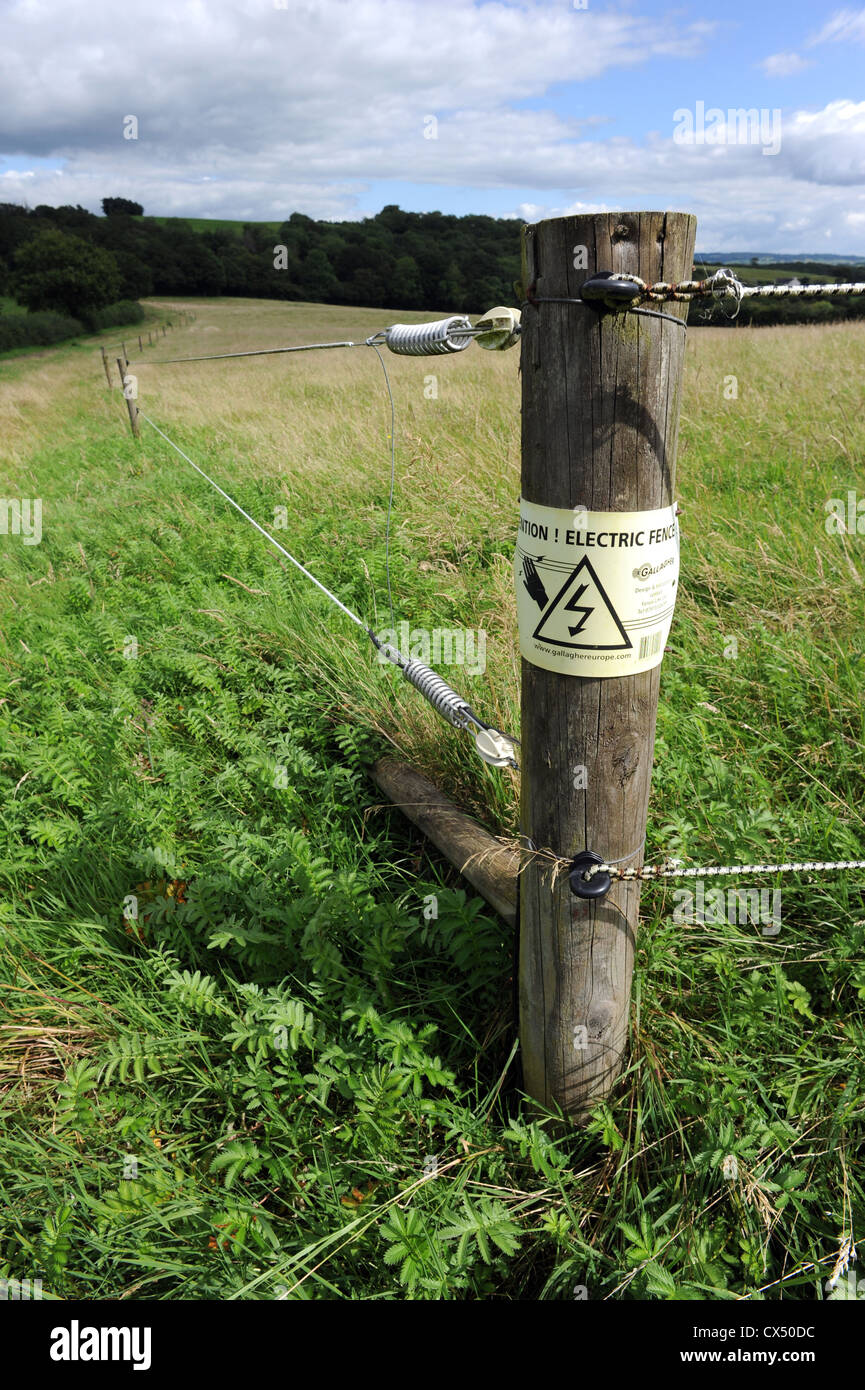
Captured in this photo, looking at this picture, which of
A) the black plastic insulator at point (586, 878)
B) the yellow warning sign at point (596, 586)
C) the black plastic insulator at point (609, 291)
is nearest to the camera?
the black plastic insulator at point (609, 291)

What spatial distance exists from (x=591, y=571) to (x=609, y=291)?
42 cm

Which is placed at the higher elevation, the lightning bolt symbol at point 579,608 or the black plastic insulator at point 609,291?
the black plastic insulator at point 609,291

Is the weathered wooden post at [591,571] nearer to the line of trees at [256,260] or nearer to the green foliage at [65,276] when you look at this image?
the line of trees at [256,260]

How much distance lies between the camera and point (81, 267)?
48469 millimetres

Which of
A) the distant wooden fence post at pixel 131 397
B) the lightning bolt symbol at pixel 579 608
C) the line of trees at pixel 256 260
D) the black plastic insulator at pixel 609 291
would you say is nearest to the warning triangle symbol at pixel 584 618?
the lightning bolt symbol at pixel 579 608

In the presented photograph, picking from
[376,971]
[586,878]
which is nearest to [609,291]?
[586,878]

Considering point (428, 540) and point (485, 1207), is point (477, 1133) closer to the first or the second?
point (485, 1207)

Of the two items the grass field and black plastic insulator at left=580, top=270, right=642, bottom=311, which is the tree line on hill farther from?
black plastic insulator at left=580, top=270, right=642, bottom=311

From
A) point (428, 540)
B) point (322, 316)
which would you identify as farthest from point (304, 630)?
point (322, 316)

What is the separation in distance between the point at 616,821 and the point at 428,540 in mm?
3860

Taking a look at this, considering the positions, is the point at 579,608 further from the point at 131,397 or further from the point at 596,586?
the point at 131,397

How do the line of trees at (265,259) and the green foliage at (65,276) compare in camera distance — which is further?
the green foliage at (65,276)

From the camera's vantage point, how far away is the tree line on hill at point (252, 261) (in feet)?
106
